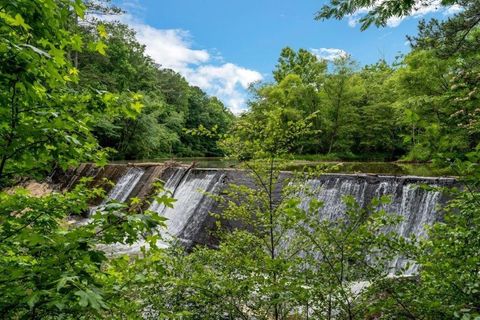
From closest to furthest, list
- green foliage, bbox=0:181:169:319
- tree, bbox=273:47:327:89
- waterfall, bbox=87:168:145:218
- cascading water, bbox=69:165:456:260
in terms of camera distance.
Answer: green foliage, bbox=0:181:169:319, cascading water, bbox=69:165:456:260, waterfall, bbox=87:168:145:218, tree, bbox=273:47:327:89

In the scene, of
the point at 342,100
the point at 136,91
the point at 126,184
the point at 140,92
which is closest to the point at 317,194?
the point at 126,184

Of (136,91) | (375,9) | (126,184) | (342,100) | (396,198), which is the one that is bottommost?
(126,184)

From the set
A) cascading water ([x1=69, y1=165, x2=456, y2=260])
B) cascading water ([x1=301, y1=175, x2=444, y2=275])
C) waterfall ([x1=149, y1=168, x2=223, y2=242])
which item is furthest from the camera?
waterfall ([x1=149, y1=168, x2=223, y2=242])

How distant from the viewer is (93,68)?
2412cm

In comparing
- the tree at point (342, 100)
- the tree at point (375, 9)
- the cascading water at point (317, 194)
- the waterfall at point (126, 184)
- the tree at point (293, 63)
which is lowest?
the waterfall at point (126, 184)

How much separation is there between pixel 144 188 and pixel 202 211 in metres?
4.31

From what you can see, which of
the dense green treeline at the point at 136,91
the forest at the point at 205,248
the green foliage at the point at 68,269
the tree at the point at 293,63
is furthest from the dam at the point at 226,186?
the tree at the point at 293,63

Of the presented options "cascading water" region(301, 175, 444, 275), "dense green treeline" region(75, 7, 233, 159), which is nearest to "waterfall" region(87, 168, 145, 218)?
"dense green treeline" region(75, 7, 233, 159)

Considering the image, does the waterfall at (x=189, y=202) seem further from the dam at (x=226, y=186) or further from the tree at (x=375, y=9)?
the tree at (x=375, y=9)

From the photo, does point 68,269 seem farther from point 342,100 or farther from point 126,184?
point 342,100

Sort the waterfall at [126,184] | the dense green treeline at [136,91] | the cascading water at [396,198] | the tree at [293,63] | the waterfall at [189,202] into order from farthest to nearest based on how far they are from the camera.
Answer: the tree at [293,63]
the dense green treeline at [136,91]
the waterfall at [126,184]
the waterfall at [189,202]
the cascading water at [396,198]

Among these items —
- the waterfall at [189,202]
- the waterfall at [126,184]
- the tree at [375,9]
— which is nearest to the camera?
the tree at [375,9]

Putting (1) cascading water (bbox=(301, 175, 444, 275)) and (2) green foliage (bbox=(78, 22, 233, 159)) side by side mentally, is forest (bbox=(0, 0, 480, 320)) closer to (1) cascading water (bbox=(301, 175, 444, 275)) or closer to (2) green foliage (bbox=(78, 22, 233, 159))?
(1) cascading water (bbox=(301, 175, 444, 275))

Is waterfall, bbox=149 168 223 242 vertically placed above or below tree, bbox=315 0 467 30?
below
